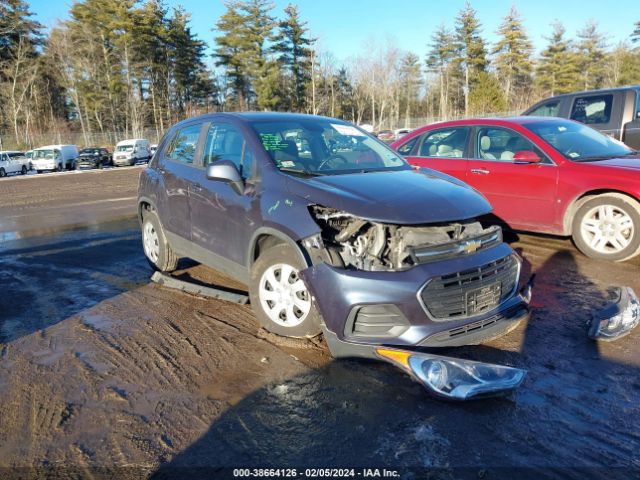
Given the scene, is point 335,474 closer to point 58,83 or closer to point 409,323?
point 409,323

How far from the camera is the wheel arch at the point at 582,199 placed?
547 centimetres

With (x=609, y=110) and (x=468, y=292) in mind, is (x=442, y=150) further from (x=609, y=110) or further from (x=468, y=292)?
(x=468, y=292)

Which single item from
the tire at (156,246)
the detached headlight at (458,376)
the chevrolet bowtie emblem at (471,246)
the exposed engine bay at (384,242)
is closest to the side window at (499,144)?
the exposed engine bay at (384,242)

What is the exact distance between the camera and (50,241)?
8.34m

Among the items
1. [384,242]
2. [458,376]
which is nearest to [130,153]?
[384,242]

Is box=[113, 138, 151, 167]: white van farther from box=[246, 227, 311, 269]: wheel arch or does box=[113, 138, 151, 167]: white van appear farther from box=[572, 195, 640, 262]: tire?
box=[572, 195, 640, 262]: tire

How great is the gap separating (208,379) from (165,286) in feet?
7.92

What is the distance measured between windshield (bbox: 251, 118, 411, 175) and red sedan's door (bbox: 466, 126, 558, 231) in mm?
2098

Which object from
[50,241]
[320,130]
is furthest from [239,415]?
[50,241]

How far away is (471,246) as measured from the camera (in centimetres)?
340

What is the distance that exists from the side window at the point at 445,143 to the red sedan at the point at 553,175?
15 mm

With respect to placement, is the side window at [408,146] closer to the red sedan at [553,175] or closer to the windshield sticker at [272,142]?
the red sedan at [553,175]

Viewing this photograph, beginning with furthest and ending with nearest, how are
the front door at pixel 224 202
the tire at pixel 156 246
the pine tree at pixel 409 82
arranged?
the pine tree at pixel 409 82 < the tire at pixel 156 246 < the front door at pixel 224 202

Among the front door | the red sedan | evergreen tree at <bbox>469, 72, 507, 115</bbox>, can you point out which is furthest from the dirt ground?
evergreen tree at <bbox>469, 72, 507, 115</bbox>
